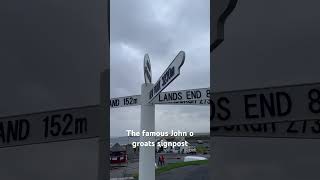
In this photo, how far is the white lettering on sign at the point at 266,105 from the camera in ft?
6.25

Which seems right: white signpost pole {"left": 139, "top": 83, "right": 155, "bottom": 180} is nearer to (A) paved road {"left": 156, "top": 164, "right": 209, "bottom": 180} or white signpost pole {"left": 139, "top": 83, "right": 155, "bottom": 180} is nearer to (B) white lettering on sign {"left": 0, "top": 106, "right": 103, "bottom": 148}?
(A) paved road {"left": 156, "top": 164, "right": 209, "bottom": 180}

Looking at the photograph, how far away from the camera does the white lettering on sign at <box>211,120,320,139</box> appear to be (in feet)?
6.15

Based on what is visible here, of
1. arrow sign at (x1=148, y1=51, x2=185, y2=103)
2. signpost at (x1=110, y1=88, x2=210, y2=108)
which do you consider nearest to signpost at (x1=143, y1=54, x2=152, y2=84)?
signpost at (x1=110, y1=88, x2=210, y2=108)

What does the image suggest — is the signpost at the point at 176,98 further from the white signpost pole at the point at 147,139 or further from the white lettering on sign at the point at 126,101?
the white signpost pole at the point at 147,139

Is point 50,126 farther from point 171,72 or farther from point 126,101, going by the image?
point 126,101

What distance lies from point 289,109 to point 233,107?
0.26m

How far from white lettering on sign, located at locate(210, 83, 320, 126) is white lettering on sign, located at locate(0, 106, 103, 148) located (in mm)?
A: 615

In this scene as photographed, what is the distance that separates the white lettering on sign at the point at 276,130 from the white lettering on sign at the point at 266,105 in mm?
21

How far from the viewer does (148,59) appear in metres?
10.3

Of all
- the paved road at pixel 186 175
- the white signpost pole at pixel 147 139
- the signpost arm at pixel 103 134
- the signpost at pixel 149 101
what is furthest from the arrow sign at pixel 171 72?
the paved road at pixel 186 175

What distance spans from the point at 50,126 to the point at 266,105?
110 centimetres

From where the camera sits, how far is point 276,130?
1938mm

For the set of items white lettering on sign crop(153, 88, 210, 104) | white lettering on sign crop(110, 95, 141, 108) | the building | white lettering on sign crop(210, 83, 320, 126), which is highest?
white lettering on sign crop(153, 88, 210, 104)

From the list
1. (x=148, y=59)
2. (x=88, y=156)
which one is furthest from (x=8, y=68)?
(x=148, y=59)
